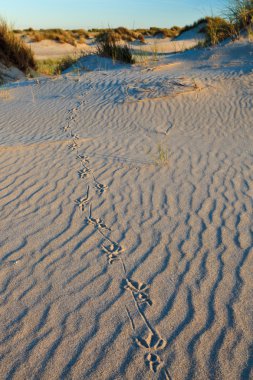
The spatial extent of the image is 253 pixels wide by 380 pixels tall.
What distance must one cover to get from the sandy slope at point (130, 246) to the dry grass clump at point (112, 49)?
5.27m

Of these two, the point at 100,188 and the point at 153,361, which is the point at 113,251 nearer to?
the point at 153,361

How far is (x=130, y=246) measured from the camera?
11.1 ft

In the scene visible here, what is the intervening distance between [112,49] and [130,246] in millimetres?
10226

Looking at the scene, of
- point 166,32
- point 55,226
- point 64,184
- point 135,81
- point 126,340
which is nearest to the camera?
point 126,340

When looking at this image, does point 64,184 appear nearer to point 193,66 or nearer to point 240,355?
point 240,355

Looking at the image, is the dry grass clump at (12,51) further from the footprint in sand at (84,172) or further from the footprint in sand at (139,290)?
the footprint in sand at (139,290)

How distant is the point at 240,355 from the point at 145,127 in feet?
16.5

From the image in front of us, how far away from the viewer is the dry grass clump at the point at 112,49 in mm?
11852

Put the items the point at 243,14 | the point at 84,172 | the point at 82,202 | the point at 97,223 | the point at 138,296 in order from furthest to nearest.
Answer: the point at 243,14
the point at 84,172
the point at 82,202
the point at 97,223
the point at 138,296

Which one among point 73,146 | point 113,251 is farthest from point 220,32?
point 113,251

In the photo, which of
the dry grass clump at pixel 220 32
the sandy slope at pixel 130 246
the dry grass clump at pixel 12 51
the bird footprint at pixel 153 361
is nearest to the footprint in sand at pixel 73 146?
the sandy slope at pixel 130 246

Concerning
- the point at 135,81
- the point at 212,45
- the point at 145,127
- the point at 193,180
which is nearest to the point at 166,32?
the point at 212,45

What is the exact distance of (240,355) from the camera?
7.45 feet

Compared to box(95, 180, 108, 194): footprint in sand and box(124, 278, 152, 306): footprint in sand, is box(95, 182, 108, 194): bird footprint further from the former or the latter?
box(124, 278, 152, 306): footprint in sand
